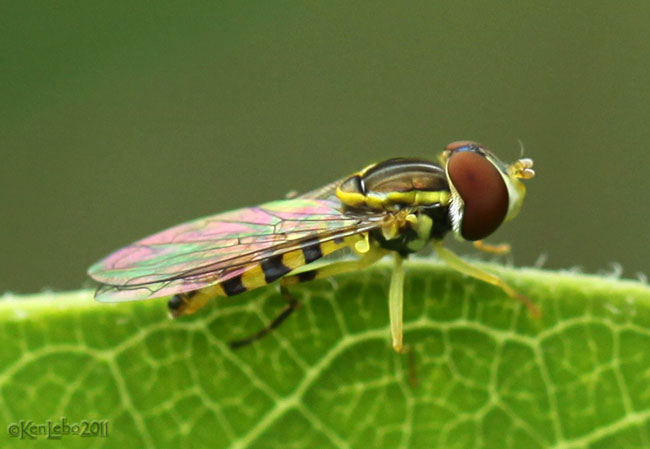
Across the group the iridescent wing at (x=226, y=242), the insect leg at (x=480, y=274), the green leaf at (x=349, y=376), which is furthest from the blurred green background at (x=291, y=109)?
the green leaf at (x=349, y=376)

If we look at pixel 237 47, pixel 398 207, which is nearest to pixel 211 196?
pixel 237 47

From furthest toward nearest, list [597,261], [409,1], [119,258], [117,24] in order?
1. [409,1]
2. [117,24]
3. [597,261]
4. [119,258]

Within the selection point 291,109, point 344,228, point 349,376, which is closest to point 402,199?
point 344,228

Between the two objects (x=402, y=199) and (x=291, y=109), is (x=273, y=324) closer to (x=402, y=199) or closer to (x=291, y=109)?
(x=402, y=199)

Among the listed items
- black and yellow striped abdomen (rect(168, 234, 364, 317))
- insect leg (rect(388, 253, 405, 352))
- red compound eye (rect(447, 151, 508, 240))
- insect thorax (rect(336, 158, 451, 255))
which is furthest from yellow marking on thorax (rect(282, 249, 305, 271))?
red compound eye (rect(447, 151, 508, 240))

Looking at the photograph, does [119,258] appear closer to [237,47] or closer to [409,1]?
[237,47]
